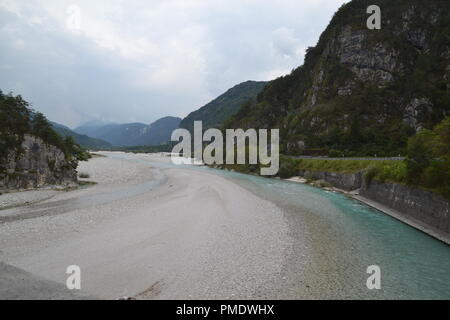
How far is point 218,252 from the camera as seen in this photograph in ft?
63.0

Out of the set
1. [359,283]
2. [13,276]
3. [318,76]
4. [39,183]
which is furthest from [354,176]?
[318,76]

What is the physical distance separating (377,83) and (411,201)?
87060 mm

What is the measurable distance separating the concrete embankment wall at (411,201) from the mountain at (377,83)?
30413 millimetres

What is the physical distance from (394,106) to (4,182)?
107 meters

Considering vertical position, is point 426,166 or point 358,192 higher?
point 426,166

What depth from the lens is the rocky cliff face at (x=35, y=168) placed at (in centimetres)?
4250

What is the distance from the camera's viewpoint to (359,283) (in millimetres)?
15234

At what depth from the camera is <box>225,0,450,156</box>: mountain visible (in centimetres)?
8050
